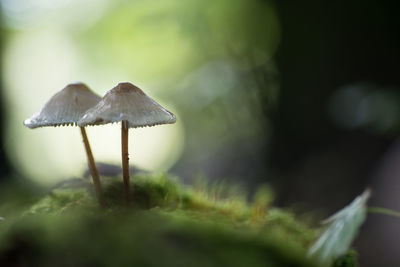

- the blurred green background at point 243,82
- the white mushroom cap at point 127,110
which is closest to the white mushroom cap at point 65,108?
the white mushroom cap at point 127,110

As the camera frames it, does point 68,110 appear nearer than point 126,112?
No

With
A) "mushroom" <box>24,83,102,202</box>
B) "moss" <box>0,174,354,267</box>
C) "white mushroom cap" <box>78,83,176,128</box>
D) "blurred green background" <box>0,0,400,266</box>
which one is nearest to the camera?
"moss" <box>0,174,354,267</box>

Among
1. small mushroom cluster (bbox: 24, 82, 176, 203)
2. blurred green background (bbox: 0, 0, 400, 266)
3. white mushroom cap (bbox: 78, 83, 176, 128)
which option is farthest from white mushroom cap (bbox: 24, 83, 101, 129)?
blurred green background (bbox: 0, 0, 400, 266)

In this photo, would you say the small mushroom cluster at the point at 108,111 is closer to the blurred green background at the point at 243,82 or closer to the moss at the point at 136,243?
the moss at the point at 136,243

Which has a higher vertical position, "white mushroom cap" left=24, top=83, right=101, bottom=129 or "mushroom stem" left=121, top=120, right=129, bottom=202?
"white mushroom cap" left=24, top=83, right=101, bottom=129

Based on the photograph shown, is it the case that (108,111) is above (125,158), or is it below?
above

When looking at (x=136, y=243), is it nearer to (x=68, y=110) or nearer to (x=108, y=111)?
(x=108, y=111)

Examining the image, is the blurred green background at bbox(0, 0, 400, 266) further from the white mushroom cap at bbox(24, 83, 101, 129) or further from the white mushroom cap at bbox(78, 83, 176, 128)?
the white mushroom cap at bbox(78, 83, 176, 128)

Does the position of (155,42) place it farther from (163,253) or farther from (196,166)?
(163,253)

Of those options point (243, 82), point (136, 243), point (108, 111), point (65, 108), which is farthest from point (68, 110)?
point (243, 82)
